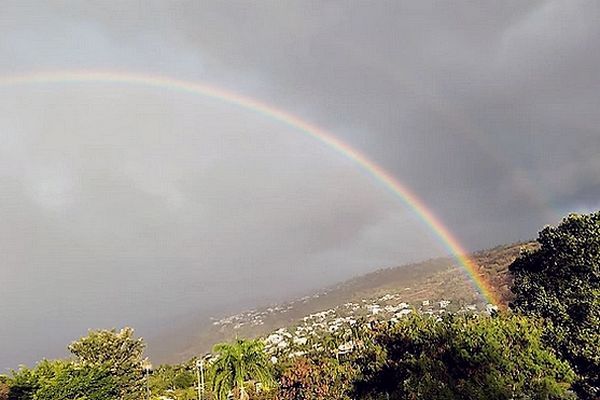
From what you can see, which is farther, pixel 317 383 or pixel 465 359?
pixel 317 383

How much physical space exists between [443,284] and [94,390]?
120 meters

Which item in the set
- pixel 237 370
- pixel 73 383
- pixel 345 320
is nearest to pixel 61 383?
pixel 73 383

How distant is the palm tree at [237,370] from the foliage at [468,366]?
17301mm

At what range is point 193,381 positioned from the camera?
5716 centimetres

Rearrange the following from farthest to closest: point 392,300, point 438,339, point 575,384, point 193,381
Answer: point 392,300, point 193,381, point 575,384, point 438,339

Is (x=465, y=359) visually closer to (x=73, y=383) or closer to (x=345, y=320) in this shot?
(x=73, y=383)

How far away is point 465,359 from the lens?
16.5m

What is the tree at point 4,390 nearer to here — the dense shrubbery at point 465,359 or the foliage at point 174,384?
the dense shrubbery at point 465,359

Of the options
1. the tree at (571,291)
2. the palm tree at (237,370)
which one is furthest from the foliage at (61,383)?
the tree at (571,291)

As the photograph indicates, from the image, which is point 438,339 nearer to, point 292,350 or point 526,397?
point 526,397

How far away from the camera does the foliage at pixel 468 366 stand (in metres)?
15.4

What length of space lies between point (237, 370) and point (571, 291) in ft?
70.8

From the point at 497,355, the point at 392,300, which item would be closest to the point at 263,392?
the point at 497,355

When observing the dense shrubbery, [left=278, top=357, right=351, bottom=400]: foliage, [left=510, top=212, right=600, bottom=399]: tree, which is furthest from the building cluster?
[left=278, top=357, right=351, bottom=400]: foliage
